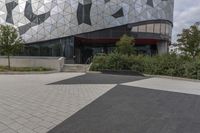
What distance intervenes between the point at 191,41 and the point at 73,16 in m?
17.3

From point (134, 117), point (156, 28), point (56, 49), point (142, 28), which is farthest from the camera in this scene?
point (156, 28)

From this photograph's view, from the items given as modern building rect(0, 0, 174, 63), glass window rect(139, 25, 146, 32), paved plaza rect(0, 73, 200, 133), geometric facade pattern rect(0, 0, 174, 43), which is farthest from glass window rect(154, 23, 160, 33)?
paved plaza rect(0, 73, 200, 133)

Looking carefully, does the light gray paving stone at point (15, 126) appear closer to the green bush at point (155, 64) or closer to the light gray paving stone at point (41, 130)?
the light gray paving stone at point (41, 130)

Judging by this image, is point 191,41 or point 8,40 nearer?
point 8,40

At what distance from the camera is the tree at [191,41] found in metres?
22.1

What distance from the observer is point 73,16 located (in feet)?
101

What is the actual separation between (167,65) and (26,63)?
1493cm

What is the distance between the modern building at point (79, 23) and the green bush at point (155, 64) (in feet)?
40.3

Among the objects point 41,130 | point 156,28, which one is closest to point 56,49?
point 156,28

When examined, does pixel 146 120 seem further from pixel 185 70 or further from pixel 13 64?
pixel 13 64

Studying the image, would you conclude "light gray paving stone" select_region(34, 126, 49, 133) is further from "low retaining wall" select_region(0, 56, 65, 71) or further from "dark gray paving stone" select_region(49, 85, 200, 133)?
"low retaining wall" select_region(0, 56, 65, 71)

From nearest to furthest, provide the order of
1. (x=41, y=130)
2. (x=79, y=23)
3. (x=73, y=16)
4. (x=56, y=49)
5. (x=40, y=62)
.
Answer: (x=41, y=130)
(x=40, y=62)
(x=73, y=16)
(x=79, y=23)
(x=56, y=49)

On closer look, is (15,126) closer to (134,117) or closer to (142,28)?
(134,117)

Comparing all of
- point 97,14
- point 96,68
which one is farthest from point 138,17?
point 96,68
